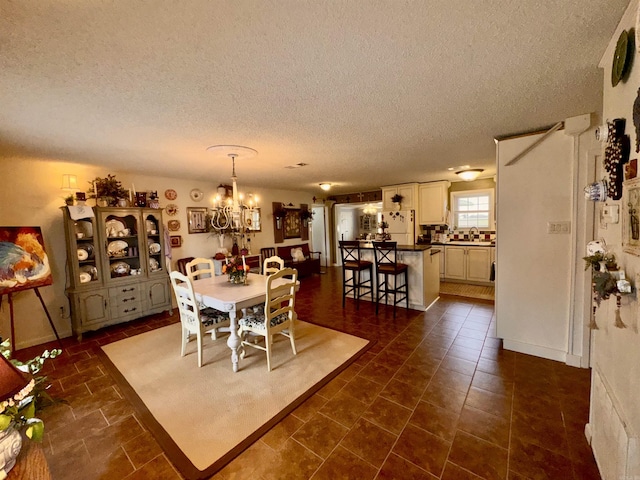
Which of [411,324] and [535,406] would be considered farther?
[411,324]

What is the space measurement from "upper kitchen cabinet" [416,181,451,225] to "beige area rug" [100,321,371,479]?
3687 mm

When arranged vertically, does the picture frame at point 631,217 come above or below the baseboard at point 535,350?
above

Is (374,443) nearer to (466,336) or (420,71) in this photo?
(466,336)

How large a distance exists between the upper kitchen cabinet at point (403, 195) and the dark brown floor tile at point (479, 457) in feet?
15.4

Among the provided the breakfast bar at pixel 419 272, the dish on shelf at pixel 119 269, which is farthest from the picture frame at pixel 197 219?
the breakfast bar at pixel 419 272

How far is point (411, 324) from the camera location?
352 centimetres

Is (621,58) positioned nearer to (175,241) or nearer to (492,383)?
(492,383)

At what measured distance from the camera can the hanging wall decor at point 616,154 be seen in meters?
1.19

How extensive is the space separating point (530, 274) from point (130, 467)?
3601 mm

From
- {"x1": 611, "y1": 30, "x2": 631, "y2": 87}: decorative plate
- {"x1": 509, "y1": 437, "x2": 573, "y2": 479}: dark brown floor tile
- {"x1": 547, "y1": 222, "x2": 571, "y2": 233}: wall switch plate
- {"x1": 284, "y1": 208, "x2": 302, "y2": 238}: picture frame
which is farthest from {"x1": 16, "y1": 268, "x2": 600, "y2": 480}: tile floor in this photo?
{"x1": 284, "y1": 208, "x2": 302, "y2": 238}: picture frame

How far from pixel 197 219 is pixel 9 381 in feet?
14.3

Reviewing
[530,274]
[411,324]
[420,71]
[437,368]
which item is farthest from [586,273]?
[420,71]

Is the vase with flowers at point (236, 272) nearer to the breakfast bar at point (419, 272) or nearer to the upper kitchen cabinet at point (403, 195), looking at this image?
the breakfast bar at point (419, 272)

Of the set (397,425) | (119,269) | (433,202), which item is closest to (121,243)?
(119,269)
